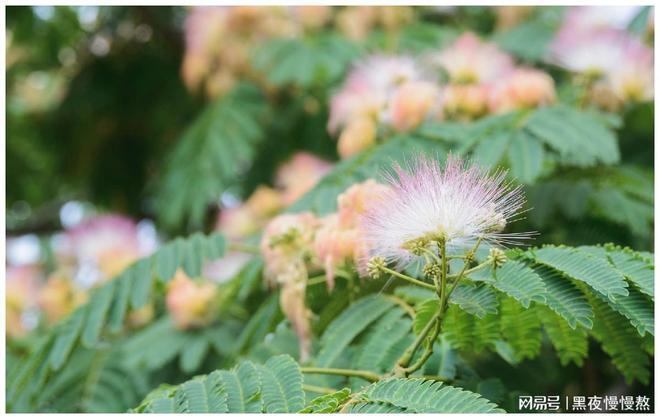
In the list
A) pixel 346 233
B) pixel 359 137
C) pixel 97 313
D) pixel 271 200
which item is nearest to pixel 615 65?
pixel 359 137

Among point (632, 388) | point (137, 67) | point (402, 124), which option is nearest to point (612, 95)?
point (402, 124)

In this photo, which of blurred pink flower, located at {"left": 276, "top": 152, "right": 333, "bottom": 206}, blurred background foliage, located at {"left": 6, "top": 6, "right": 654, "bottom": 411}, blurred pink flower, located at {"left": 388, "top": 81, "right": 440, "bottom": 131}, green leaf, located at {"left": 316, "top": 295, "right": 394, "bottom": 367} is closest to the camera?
green leaf, located at {"left": 316, "top": 295, "right": 394, "bottom": 367}

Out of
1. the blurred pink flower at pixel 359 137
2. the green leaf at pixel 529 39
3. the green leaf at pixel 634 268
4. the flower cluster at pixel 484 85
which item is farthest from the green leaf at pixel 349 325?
the green leaf at pixel 529 39

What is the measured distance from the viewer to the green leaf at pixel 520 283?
1.46 m

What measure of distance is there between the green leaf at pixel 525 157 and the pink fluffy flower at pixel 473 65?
48cm

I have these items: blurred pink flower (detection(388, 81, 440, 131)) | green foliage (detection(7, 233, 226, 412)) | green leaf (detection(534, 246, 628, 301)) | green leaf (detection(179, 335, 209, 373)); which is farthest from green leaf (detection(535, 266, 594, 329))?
green leaf (detection(179, 335, 209, 373))

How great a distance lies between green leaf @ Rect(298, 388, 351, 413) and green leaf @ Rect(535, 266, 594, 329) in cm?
37

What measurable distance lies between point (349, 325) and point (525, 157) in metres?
0.74

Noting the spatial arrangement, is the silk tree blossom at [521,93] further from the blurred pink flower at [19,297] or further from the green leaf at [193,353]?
the blurred pink flower at [19,297]

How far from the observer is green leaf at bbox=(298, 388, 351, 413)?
141 cm

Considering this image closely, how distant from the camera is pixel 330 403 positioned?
1.41 metres

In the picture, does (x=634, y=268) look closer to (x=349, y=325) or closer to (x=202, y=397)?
(x=349, y=325)

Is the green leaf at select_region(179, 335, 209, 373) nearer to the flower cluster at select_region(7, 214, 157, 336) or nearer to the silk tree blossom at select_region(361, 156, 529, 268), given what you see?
the flower cluster at select_region(7, 214, 157, 336)

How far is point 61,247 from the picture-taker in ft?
11.7
